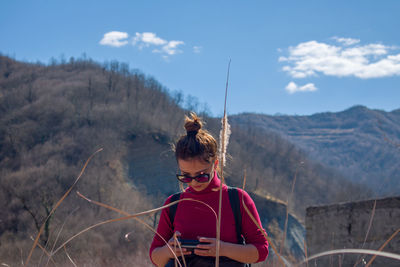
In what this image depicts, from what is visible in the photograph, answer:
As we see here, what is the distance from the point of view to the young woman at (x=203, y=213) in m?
1.64

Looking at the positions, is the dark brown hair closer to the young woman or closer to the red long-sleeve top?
the young woman

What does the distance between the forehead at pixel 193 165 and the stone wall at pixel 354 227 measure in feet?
10.9

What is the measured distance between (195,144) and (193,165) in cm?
10

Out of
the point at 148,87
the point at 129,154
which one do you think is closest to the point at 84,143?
the point at 129,154

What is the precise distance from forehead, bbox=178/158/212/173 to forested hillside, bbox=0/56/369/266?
1604 centimetres

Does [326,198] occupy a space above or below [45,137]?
below

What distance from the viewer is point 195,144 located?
66.6 inches

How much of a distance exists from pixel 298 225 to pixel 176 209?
49073 mm

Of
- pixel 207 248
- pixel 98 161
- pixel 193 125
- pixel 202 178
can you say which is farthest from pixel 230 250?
pixel 98 161

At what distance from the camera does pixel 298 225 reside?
155 feet

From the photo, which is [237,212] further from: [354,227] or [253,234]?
[354,227]

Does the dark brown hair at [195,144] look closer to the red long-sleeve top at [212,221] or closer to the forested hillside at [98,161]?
the red long-sleeve top at [212,221]

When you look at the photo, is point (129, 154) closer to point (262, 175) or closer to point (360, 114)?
point (262, 175)

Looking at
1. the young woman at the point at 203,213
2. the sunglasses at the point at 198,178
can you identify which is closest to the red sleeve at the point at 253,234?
the young woman at the point at 203,213
